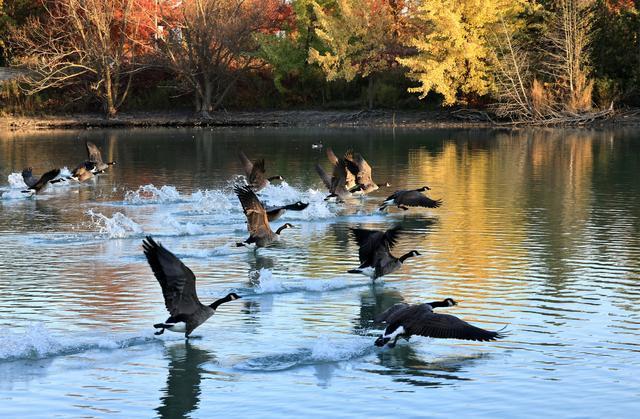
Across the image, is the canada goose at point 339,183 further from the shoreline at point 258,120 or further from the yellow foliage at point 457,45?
the shoreline at point 258,120

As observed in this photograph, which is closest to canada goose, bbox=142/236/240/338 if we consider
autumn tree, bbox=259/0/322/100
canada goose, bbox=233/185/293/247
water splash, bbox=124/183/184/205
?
canada goose, bbox=233/185/293/247

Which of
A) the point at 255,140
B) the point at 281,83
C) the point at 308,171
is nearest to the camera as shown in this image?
the point at 308,171

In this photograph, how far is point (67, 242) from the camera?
19703mm

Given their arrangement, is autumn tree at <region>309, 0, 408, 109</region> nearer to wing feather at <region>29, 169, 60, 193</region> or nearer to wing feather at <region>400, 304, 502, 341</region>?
wing feather at <region>29, 169, 60, 193</region>

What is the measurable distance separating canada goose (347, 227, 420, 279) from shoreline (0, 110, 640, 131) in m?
43.2

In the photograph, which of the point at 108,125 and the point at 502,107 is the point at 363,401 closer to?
the point at 502,107

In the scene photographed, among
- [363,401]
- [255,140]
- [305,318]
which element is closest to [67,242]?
[305,318]

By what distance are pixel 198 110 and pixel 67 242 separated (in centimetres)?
4478

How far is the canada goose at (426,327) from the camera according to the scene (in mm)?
11195

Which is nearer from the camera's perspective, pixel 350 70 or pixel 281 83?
pixel 350 70

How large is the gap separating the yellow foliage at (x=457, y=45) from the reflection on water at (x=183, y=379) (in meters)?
44.8

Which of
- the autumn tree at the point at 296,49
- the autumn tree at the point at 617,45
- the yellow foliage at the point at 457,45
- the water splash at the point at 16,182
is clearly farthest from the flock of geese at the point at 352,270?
the autumn tree at the point at 296,49

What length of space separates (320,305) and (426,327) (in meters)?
3.30

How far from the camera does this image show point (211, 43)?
61156mm
